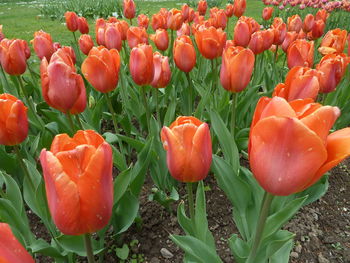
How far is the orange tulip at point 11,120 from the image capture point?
129 cm

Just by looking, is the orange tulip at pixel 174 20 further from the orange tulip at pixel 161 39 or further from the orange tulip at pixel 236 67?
the orange tulip at pixel 236 67

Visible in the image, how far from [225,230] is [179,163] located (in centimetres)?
98

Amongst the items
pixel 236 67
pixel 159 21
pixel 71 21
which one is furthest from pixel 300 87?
pixel 71 21

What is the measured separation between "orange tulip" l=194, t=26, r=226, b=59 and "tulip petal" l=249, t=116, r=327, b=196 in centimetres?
147

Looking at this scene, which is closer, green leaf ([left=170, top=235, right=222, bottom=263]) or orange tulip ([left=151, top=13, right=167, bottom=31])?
green leaf ([left=170, top=235, right=222, bottom=263])

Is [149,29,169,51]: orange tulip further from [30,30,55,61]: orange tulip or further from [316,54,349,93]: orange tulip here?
[316,54,349,93]: orange tulip

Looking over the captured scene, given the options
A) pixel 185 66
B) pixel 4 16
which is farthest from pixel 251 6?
pixel 185 66

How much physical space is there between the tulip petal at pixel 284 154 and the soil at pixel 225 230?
105 centimetres

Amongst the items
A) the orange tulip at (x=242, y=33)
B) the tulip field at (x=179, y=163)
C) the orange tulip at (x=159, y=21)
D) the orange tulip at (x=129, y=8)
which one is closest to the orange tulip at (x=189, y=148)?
the tulip field at (x=179, y=163)

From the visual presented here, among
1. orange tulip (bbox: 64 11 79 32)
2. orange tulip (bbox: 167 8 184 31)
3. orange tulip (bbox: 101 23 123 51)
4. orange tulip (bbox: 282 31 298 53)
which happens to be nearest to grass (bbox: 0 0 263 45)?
orange tulip (bbox: 64 11 79 32)

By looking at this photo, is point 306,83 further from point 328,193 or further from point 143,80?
point 328,193

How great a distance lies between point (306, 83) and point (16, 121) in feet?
3.75

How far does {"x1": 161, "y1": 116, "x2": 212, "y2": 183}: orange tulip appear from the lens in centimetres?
103

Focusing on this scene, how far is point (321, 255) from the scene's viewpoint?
178cm
